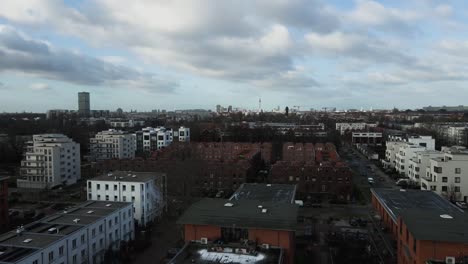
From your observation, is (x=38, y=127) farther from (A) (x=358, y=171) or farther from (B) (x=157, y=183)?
(A) (x=358, y=171)

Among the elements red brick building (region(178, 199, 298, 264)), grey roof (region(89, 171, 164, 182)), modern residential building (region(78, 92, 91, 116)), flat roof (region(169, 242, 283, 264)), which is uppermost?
modern residential building (region(78, 92, 91, 116))

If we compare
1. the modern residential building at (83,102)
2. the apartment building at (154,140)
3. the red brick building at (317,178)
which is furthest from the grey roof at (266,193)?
the modern residential building at (83,102)

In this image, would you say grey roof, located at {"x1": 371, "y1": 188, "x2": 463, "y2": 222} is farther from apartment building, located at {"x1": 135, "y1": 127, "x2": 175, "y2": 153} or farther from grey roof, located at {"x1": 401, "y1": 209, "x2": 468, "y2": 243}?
apartment building, located at {"x1": 135, "y1": 127, "x2": 175, "y2": 153}

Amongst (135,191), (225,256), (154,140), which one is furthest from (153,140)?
(225,256)

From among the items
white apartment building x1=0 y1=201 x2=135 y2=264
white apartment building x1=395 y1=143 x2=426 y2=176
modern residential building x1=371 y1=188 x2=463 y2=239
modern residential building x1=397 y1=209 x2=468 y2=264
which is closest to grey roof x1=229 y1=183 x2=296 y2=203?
modern residential building x1=371 y1=188 x2=463 y2=239

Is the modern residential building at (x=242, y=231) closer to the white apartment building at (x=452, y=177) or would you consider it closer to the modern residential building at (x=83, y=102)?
the white apartment building at (x=452, y=177)

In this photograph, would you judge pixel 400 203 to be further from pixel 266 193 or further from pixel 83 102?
pixel 83 102
